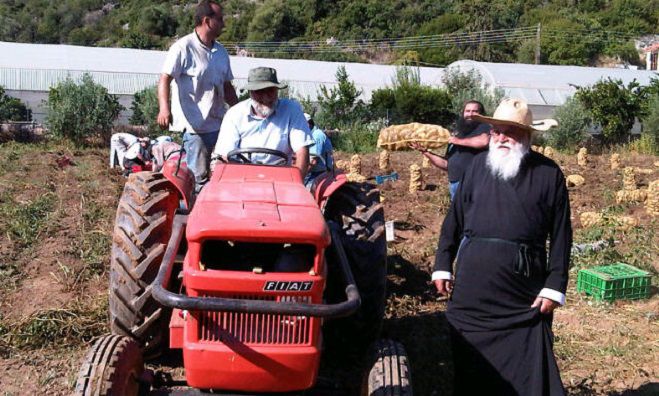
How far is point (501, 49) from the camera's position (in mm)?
61625

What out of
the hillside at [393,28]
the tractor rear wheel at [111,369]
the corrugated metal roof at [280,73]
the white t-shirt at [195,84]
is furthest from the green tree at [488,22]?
the tractor rear wheel at [111,369]

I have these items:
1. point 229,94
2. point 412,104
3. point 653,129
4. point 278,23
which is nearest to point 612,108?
point 653,129

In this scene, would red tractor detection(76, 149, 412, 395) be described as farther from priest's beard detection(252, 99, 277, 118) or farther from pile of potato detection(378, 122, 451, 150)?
pile of potato detection(378, 122, 451, 150)

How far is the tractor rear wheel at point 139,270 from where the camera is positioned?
4367 mm

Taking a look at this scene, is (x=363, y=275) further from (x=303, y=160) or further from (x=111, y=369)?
(x=111, y=369)

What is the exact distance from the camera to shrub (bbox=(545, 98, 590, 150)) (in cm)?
2028

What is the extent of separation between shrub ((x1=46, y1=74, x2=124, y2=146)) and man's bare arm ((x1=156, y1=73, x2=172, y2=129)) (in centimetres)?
1393

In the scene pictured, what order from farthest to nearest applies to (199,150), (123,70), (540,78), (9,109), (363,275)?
1. (540,78)
2. (123,70)
3. (9,109)
4. (199,150)
5. (363,275)

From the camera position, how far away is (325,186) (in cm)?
499

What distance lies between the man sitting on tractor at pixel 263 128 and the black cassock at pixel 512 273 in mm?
1485

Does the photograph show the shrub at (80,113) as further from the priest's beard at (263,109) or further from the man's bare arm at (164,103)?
the priest's beard at (263,109)

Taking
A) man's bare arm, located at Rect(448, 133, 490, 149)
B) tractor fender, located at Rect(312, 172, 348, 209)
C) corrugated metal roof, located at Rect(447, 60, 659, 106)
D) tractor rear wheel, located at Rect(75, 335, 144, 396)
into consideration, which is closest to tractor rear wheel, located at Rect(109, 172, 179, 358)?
tractor rear wheel, located at Rect(75, 335, 144, 396)

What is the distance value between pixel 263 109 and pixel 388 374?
82.5 inches

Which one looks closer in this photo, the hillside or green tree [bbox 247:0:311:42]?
the hillside
